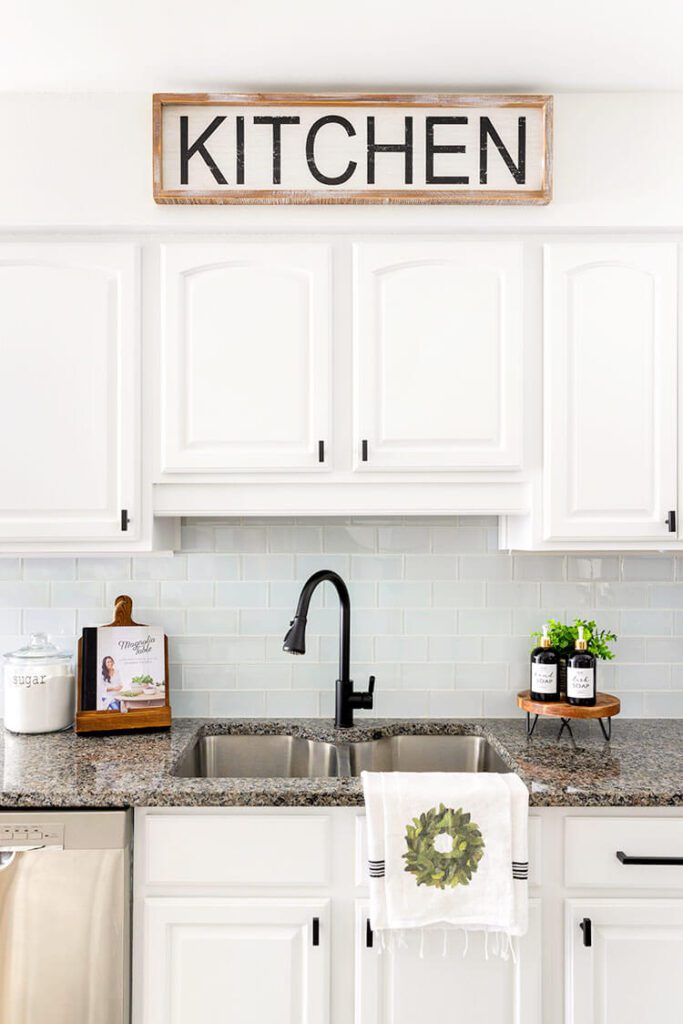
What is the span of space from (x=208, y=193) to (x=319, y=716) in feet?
4.76

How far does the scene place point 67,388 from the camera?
2.07 m

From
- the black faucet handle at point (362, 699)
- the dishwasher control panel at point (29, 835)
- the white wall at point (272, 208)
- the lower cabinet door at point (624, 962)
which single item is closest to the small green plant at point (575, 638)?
the black faucet handle at point (362, 699)

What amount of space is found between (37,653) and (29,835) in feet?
2.01

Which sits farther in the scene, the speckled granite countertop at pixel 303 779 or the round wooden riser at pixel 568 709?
the round wooden riser at pixel 568 709

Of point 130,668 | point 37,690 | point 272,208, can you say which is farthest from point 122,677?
point 272,208

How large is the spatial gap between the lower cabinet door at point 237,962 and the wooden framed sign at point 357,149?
5.40ft

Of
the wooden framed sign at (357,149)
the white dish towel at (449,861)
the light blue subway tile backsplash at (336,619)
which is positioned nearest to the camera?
the white dish towel at (449,861)

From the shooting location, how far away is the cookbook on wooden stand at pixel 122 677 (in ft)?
7.18

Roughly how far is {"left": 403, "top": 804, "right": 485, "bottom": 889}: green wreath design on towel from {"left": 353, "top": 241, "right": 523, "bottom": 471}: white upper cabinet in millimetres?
834

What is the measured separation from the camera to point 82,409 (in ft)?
→ 6.79

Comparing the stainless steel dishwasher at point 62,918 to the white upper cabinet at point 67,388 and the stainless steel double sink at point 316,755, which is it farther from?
the white upper cabinet at point 67,388

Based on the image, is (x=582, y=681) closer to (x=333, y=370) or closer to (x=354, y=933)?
(x=354, y=933)

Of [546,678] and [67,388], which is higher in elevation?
[67,388]

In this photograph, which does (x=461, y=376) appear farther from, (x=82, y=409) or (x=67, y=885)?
(x=67, y=885)
